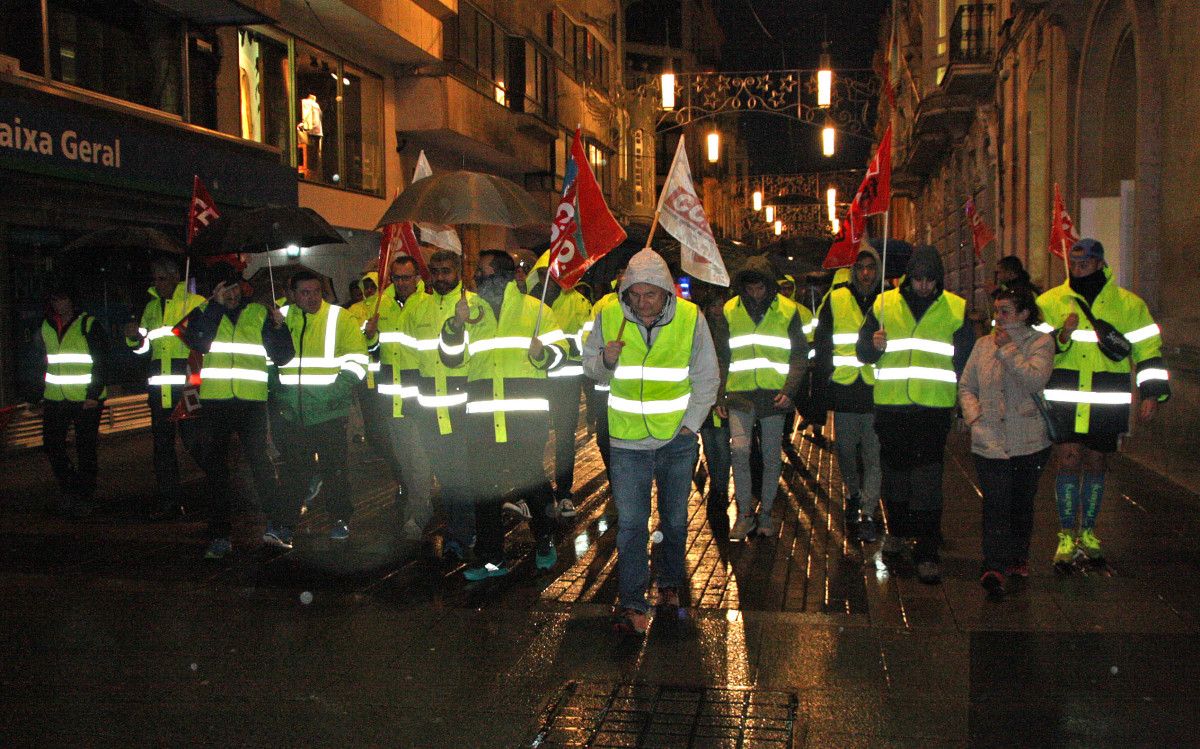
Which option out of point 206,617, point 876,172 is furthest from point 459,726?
point 876,172

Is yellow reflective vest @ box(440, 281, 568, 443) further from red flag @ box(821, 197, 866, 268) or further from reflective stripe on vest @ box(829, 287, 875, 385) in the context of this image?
red flag @ box(821, 197, 866, 268)

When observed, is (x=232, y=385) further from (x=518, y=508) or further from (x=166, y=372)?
(x=518, y=508)

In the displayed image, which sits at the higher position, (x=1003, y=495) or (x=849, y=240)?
(x=849, y=240)

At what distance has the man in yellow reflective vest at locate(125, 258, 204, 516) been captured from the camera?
9664 millimetres

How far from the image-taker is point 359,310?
1112 cm

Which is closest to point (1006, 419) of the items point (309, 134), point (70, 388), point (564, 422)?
point (564, 422)

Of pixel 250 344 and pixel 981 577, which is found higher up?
pixel 250 344

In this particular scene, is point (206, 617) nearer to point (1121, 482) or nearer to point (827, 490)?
point (827, 490)

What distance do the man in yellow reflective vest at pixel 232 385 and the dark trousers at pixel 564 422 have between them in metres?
2.18

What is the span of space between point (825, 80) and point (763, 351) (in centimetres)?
1253

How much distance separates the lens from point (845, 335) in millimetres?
8820

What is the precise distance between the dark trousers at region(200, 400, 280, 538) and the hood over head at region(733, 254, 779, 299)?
3.56 m

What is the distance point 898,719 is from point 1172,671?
147 cm

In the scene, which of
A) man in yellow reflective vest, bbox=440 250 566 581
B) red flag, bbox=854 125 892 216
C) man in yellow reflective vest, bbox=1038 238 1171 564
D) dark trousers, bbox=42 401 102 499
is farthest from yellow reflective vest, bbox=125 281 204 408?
man in yellow reflective vest, bbox=1038 238 1171 564
